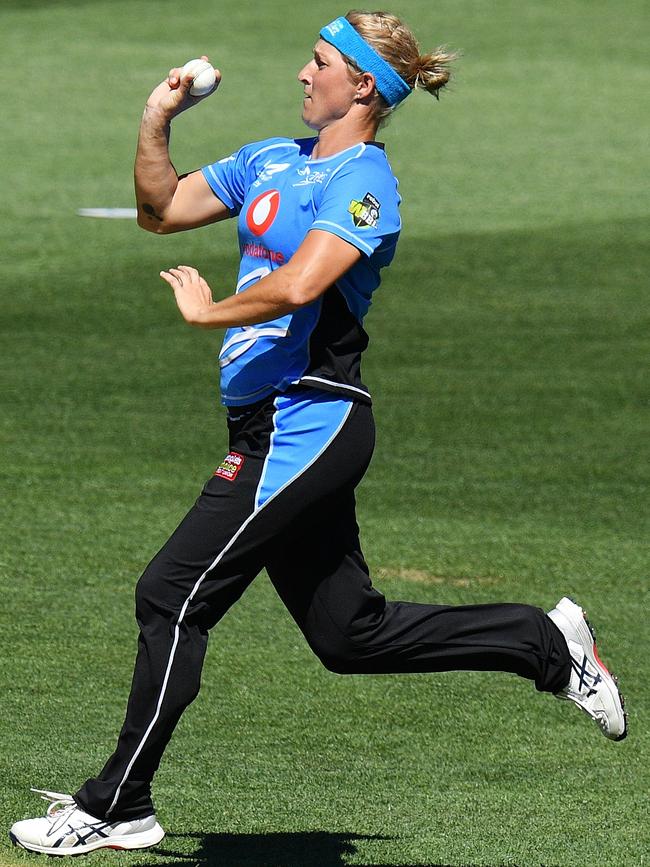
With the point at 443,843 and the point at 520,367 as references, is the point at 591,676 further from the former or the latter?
the point at 520,367

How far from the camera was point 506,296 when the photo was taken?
14812mm

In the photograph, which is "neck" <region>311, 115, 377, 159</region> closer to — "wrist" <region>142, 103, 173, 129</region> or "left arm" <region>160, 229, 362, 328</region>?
"left arm" <region>160, 229, 362, 328</region>

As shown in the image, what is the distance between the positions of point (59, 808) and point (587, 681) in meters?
1.75

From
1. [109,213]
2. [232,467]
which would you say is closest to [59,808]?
[232,467]

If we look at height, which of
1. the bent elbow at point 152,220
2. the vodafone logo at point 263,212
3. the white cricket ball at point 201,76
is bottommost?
the bent elbow at point 152,220

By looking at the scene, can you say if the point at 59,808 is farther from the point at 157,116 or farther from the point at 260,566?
the point at 157,116

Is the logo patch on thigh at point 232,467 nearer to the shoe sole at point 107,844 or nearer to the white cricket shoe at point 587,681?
the shoe sole at point 107,844

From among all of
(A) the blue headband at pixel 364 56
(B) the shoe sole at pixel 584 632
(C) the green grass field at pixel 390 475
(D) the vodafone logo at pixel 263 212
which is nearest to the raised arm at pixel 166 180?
(D) the vodafone logo at pixel 263 212

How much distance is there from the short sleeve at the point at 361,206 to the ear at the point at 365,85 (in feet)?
0.70

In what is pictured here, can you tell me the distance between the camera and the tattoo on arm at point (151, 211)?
5.37 metres

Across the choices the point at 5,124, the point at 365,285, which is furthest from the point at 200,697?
the point at 5,124

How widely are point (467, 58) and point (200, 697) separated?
71.7ft

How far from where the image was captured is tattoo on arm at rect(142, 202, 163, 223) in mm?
5367

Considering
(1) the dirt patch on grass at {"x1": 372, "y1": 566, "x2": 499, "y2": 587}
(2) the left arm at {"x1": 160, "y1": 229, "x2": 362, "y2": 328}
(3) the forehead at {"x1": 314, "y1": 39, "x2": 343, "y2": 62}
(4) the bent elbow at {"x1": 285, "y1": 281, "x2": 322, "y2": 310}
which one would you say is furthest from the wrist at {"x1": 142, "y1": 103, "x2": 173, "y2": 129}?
(1) the dirt patch on grass at {"x1": 372, "y1": 566, "x2": 499, "y2": 587}
